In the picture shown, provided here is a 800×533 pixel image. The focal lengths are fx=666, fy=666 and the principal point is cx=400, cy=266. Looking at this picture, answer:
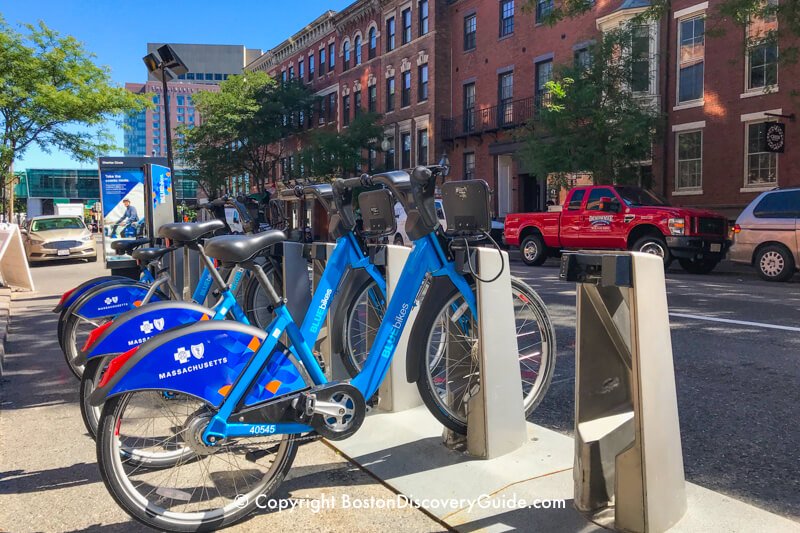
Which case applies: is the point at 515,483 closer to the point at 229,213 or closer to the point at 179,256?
the point at 179,256

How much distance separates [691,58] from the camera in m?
21.9

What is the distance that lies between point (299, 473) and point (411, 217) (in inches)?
56.6

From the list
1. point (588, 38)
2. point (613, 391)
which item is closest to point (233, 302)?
point (613, 391)

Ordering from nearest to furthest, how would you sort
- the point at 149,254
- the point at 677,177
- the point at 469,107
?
1. the point at 149,254
2. the point at 677,177
3. the point at 469,107

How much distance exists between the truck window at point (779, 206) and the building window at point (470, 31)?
20.1 meters

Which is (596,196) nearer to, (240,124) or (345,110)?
(345,110)

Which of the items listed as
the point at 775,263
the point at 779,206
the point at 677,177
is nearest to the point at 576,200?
the point at 779,206

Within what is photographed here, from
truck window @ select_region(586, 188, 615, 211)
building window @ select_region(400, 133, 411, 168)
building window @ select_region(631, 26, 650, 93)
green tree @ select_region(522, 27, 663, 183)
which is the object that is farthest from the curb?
building window @ select_region(400, 133, 411, 168)

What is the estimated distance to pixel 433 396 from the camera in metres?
3.38

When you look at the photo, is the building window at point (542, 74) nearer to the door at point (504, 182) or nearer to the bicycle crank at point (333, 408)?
the door at point (504, 182)

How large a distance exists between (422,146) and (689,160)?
15096mm

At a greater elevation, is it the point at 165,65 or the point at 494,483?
the point at 165,65

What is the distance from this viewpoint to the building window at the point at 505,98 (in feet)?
95.5

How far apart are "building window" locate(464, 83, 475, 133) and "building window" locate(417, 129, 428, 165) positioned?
271 centimetres
